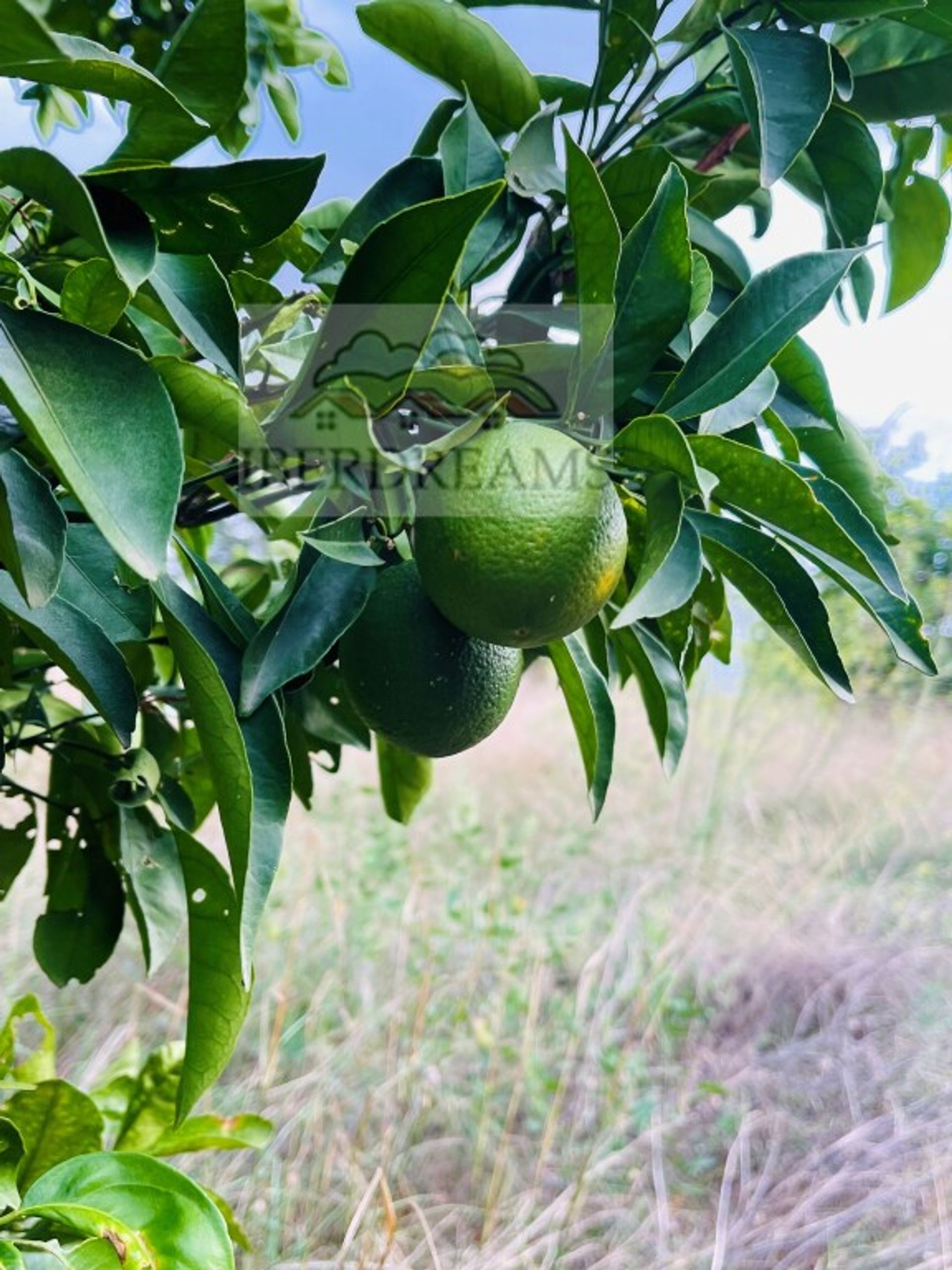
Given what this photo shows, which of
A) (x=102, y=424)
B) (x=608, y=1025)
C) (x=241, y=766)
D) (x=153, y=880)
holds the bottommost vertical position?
(x=608, y=1025)

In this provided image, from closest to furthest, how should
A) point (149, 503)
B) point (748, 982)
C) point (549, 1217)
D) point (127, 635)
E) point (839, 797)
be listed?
1. point (149, 503)
2. point (127, 635)
3. point (549, 1217)
4. point (748, 982)
5. point (839, 797)

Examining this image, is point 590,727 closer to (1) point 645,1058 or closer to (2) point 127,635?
(2) point 127,635

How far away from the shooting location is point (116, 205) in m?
0.34

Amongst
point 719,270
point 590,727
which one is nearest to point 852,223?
point 719,270

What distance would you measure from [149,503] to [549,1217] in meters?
1.31

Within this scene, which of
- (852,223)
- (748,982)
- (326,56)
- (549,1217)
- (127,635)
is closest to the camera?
(127,635)

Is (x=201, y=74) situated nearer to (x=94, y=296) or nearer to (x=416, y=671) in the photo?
(x=94, y=296)

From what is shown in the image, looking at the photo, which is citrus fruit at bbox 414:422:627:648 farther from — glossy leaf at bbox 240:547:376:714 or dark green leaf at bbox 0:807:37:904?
dark green leaf at bbox 0:807:37:904

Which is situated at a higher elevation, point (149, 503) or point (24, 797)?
point (149, 503)

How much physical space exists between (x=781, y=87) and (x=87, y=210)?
0.28m

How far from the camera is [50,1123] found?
1.90 feet

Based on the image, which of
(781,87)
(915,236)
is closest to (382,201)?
(781,87)

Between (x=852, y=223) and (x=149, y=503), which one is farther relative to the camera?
(x=852, y=223)

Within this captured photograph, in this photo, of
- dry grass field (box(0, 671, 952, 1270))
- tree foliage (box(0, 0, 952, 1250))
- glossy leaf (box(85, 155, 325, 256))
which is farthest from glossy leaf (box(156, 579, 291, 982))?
dry grass field (box(0, 671, 952, 1270))
